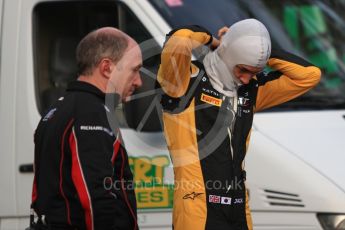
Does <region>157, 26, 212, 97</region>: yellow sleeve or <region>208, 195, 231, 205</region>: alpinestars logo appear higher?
<region>157, 26, 212, 97</region>: yellow sleeve

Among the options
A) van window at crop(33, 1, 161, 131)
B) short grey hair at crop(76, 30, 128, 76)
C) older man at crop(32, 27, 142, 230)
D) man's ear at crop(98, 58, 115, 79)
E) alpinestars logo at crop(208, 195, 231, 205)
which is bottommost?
alpinestars logo at crop(208, 195, 231, 205)

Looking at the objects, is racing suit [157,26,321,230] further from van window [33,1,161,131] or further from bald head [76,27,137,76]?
van window [33,1,161,131]

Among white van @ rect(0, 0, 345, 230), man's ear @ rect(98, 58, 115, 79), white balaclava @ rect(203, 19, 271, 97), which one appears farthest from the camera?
white van @ rect(0, 0, 345, 230)

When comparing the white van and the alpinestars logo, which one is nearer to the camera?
the alpinestars logo

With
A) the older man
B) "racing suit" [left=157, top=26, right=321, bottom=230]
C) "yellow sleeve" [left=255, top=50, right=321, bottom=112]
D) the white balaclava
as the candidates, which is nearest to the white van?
"yellow sleeve" [left=255, top=50, right=321, bottom=112]

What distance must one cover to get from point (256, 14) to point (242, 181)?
1.48 metres

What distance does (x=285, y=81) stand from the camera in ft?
11.9

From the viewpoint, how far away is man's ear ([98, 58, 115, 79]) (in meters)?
2.82

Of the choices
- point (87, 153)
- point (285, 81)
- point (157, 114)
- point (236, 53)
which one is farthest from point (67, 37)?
point (87, 153)

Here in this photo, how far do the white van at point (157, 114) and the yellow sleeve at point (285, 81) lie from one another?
461mm

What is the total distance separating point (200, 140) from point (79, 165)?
0.80 m

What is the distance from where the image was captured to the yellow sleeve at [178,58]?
328cm

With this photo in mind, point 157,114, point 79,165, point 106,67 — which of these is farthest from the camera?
point 157,114

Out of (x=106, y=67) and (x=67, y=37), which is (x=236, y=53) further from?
(x=67, y=37)
